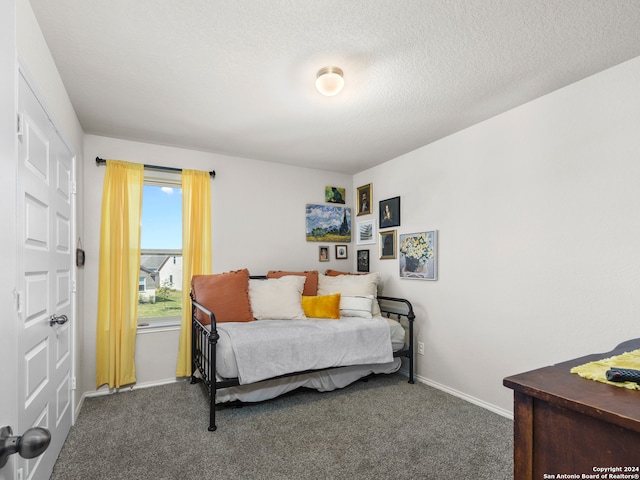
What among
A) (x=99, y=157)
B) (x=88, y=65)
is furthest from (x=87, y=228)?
(x=88, y=65)

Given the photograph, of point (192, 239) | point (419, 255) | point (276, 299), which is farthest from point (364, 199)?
point (192, 239)

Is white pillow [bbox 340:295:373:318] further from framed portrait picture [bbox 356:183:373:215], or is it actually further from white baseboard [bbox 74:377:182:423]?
white baseboard [bbox 74:377:182:423]

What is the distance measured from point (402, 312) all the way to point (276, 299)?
134 centimetres

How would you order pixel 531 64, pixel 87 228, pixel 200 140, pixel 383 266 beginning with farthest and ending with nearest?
pixel 383 266, pixel 200 140, pixel 87 228, pixel 531 64

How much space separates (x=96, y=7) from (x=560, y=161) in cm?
281

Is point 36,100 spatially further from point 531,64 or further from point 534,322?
point 534,322

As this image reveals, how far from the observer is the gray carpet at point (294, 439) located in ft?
6.57

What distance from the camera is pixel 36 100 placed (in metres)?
1.68

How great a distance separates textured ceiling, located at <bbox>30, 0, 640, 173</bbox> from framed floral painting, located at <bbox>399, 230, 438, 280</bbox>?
1023 millimetres

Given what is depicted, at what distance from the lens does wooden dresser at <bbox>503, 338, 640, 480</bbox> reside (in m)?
0.79

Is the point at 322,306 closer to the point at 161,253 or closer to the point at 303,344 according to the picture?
the point at 303,344

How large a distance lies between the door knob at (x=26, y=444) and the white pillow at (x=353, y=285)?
3.12m

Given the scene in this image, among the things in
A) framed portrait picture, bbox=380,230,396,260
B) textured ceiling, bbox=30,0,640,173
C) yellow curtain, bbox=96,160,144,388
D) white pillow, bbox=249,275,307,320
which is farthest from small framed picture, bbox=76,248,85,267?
framed portrait picture, bbox=380,230,396,260

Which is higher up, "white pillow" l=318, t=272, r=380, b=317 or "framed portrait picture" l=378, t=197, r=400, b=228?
"framed portrait picture" l=378, t=197, r=400, b=228
